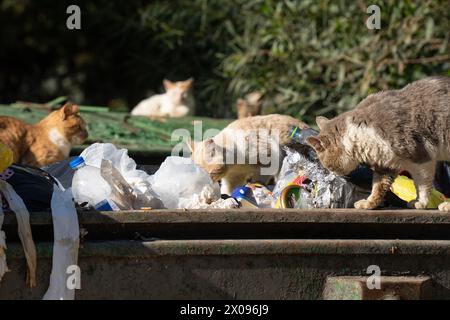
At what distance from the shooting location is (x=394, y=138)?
4.14 metres

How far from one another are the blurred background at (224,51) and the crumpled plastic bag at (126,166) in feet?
13.8

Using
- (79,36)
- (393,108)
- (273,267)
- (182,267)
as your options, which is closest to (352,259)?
(273,267)

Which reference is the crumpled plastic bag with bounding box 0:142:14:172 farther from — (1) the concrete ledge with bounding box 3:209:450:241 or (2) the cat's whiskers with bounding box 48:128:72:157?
(2) the cat's whiskers with bounding box 48:128:72:157

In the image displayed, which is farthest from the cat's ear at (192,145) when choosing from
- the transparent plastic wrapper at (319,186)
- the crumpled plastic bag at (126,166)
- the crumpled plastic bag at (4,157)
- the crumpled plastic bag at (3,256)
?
the crumpled plastic bag at (3,256)

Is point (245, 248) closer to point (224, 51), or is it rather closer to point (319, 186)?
point (319, 186)

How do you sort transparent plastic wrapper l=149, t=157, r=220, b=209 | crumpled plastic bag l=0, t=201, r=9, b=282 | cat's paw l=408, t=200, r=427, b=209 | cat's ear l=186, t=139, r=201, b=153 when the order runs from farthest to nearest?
1. cat's ear l=186, t=139, r=201, b=153
2. cat's paw l=408, t=200, r=427, b=209
3. transparent plastic wrapper l=149, t=157, r=220, b=209
4. crumpled plastic bag l=0, t=201, r=9, b=282

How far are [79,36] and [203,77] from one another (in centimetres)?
275

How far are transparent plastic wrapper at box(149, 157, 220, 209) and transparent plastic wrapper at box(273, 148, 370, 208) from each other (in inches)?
15.8

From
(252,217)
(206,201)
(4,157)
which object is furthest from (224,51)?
(252,217)

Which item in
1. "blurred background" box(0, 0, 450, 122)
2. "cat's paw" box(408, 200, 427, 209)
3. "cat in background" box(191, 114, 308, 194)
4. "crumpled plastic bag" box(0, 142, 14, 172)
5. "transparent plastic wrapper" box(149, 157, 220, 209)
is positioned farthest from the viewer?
"blurred background" box(0, 0, 450, 122)

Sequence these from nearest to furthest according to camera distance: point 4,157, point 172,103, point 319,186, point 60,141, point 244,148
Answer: point 4,157, point 319,186, point 244,148, point 60,141, point 172,103

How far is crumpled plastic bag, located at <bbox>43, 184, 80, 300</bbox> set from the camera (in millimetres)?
3357

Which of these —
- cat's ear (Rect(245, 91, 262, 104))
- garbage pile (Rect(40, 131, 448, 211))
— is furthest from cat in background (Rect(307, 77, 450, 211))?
cat's ear (Rect(245, 91, 262, 104))

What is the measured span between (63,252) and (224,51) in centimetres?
690
